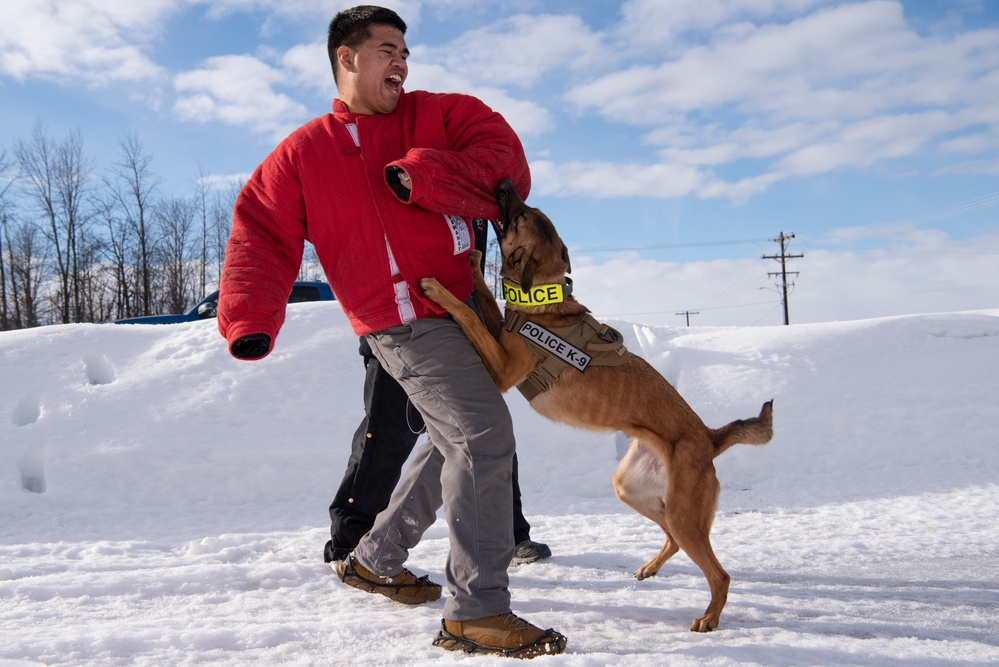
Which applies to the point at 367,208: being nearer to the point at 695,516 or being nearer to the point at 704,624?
the point at 695,516

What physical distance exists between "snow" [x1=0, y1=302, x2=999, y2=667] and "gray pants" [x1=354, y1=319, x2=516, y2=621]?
0.25m

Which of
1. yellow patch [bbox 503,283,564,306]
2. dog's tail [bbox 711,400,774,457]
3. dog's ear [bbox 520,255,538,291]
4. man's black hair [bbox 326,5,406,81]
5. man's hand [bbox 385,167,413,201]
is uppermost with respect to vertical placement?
man's black hair [bbox 326,5,406,81]

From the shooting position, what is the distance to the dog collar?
3.12 metres

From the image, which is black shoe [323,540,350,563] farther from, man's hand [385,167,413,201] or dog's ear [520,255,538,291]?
man's hand [385,167,413,201]

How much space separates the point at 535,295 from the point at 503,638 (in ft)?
4.72

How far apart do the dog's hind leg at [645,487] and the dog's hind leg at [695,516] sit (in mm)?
220

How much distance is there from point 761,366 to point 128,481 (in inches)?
268

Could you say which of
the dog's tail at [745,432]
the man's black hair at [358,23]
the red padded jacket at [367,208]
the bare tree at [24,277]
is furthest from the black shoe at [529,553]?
the bare tree at [24,277]

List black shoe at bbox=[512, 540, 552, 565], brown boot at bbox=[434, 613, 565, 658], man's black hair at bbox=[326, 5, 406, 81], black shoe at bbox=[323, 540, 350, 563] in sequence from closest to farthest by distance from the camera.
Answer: brown boot at bbox=[434, 613, 565, 658]
man's black hair at bbox=[326, 5, 406, 81]
black shoe at bbox=[323, 540, 350, 563]
black shoe at bbox=[512, 540, 552, 565]

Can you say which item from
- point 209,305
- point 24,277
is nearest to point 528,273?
point 209,305

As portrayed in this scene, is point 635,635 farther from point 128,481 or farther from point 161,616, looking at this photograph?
point 128,481

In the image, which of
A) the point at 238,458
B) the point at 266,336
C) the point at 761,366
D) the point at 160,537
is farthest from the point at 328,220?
the point at 761,366

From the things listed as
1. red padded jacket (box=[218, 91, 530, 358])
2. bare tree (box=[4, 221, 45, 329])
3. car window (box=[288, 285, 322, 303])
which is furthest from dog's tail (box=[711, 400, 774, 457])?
bare tree (box=[4, 221, 45, 329])

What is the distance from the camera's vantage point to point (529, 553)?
3.75m
